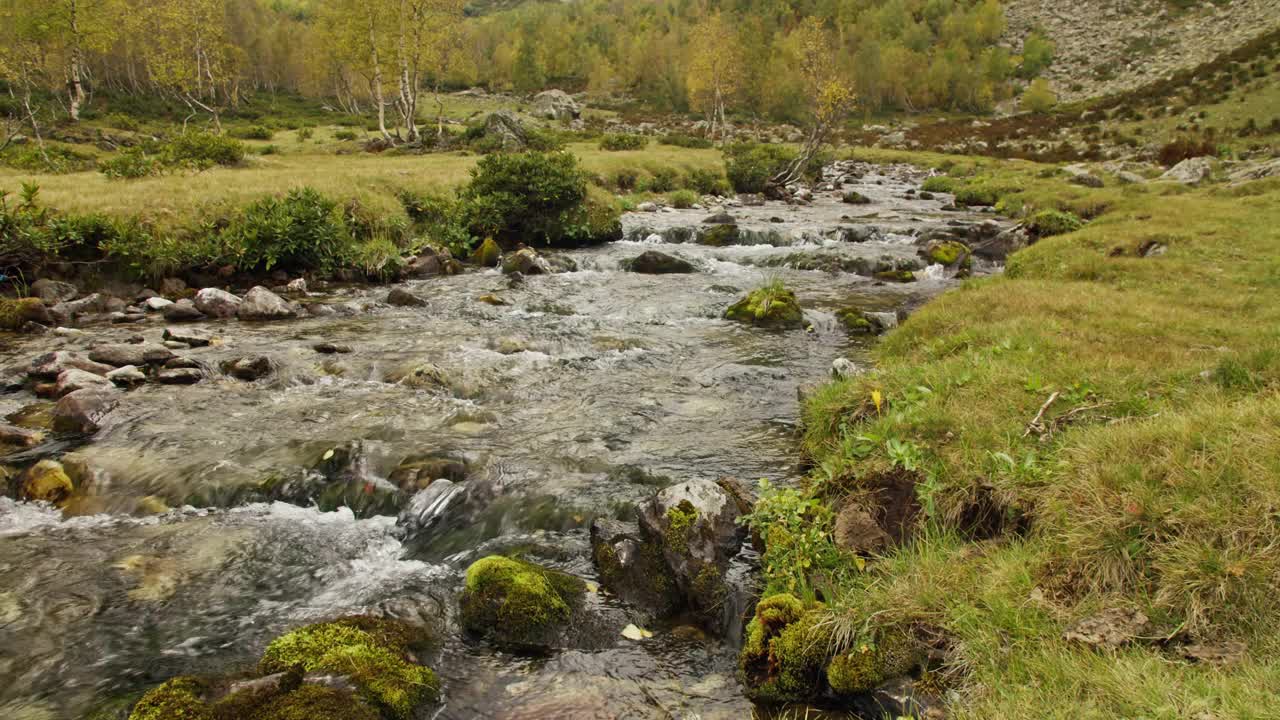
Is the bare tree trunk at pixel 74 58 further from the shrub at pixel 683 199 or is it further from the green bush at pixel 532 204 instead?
the shrub at pixel 683 199

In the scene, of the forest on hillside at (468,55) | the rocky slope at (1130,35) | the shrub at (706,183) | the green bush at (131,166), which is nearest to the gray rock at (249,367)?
the forest on hillside at (468,55)

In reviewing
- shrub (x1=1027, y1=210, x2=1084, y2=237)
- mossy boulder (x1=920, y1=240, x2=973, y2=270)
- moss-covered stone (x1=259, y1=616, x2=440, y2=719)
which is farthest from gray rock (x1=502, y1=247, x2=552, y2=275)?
shrub (x1=1027, y1=210, x2=1084, y2=237)

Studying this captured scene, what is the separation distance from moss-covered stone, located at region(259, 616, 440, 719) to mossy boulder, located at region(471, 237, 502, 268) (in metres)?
17.5

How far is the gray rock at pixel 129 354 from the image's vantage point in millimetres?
11141

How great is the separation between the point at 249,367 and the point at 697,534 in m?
9.07

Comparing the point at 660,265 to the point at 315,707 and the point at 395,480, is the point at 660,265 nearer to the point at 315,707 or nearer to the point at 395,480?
the point at 395,480

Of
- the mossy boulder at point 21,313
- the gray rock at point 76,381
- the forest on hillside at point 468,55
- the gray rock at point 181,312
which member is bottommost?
the gray rock at point 76,381

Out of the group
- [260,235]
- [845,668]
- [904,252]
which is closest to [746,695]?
[845,668]

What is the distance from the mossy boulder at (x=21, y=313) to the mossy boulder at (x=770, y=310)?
47.2 feet

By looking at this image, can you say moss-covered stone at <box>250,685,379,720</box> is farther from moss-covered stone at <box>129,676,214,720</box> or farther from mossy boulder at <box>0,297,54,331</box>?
mossy boulder at <box>0,297,54,331</box>

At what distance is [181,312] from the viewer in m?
14.5

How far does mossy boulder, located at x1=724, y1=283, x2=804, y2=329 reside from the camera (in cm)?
1429

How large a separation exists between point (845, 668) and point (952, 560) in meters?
1.15

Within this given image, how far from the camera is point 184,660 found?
16.2 ft
